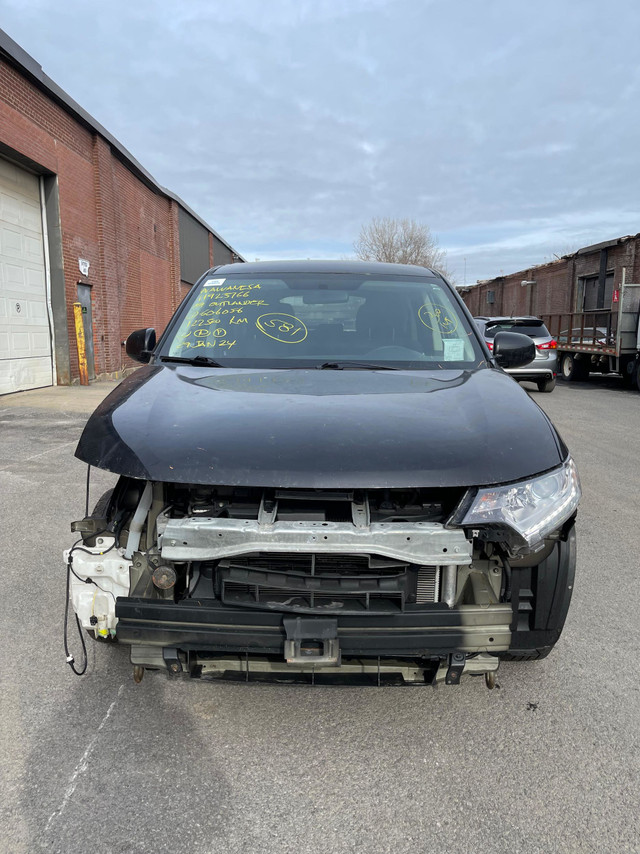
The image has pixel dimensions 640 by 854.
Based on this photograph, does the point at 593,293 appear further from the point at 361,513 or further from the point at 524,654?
the point at 361,513

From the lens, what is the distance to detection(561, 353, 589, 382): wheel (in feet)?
56.7

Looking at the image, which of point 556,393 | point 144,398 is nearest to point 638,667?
point 144,398

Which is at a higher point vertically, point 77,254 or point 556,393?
point 77,254

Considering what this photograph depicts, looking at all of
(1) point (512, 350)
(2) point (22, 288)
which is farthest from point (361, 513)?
(2) point (22, 288)

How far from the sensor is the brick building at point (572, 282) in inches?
873

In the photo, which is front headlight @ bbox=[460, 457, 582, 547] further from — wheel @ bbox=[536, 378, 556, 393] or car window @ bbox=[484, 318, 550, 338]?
wheel @ bbox=[536, 378, 556, 393]

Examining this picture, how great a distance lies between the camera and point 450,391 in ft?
8.22

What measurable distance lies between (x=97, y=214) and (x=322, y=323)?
13894 mm

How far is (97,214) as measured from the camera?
15.2 meters

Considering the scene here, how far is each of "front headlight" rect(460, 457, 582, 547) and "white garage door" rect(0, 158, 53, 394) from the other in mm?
11280

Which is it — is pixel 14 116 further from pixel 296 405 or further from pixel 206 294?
pixel 296 405

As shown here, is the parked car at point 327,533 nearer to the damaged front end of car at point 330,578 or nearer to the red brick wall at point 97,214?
the damaged front end of car at point 330,578

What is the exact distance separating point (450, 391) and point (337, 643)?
110cm

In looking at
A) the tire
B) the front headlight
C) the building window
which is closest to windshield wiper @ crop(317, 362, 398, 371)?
the front headlight
